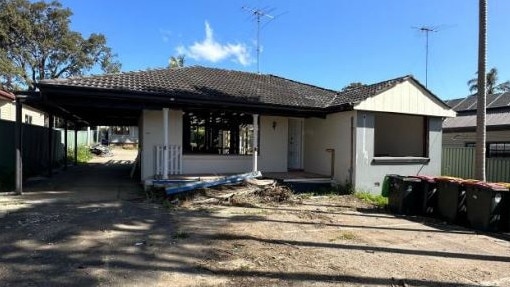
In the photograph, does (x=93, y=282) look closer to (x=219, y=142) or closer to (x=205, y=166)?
(x=205, y=166)

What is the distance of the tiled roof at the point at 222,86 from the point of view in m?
12.0

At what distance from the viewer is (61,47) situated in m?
37.0

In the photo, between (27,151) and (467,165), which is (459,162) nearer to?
(467,165)

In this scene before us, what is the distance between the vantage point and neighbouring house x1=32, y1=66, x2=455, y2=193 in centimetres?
1216

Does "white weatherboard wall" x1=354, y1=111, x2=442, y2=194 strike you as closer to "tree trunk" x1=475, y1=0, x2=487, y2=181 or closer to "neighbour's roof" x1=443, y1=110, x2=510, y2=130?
"tree trunk" x1=475, y1=0, x2=487, y2=181

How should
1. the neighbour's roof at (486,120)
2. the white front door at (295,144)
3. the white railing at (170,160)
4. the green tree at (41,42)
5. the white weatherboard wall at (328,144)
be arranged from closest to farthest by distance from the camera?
1. the white railing at (170,160)
2. the white weatherboard wall at (328,144)
3. the white front door at (295,144)
4. the neighbour's roof at (486,120)
5. the green tree at (41,42)

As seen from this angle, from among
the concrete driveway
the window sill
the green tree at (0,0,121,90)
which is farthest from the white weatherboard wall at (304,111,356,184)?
the green tree at (0,0,121,90)

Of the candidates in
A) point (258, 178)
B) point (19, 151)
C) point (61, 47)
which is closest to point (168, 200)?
point (258, 178)

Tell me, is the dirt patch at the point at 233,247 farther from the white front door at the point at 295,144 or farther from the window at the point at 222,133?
the white front door at the point at 295,144

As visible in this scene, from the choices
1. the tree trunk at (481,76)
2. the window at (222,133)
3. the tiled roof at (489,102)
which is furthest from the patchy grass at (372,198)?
the tiled roof at (489,102)

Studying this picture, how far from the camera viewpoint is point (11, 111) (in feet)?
65.5

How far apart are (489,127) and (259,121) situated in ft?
34.9

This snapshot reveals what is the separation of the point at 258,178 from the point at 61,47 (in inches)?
1220

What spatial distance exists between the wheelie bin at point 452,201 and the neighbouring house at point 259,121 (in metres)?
3.64
